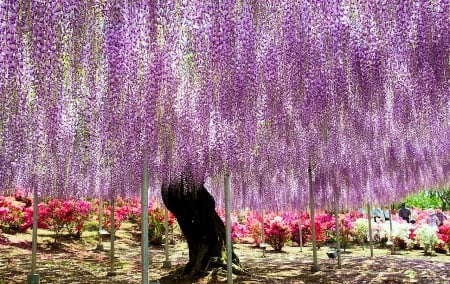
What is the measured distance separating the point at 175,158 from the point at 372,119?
2800 mm

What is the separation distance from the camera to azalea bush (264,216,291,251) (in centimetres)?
1293

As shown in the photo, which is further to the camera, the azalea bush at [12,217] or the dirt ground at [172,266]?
the azalea bush at [12,217]

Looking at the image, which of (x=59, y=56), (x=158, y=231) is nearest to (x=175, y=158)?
(x=59, y=56)

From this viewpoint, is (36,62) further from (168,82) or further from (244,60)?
(244,60)

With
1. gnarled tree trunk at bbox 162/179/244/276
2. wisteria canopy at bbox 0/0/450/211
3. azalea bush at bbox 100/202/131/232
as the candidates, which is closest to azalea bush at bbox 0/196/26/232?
azalea bush at bbox 100/202/131/232

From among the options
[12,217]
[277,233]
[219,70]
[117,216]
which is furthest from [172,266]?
[219,70]

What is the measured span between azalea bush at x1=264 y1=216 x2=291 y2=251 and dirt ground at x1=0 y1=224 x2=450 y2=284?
1.01ft

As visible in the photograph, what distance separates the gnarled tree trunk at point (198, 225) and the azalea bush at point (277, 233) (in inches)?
213

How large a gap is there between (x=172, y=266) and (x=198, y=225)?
6.69 feet

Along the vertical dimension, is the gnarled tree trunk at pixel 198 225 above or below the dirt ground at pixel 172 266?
above

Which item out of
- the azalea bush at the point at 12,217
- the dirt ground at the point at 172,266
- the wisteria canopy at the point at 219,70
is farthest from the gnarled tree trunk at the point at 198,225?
the azalea bush at the point at 12,217

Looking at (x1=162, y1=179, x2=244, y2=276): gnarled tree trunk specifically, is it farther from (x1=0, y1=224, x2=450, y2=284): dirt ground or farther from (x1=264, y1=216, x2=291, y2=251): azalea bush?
(x1=264, y1=216, x2=291, y2=251): azalea bush

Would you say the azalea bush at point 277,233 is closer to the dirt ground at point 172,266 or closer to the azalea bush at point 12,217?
the dirt ground at point 172,266

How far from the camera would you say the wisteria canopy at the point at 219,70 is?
3.27 meters
